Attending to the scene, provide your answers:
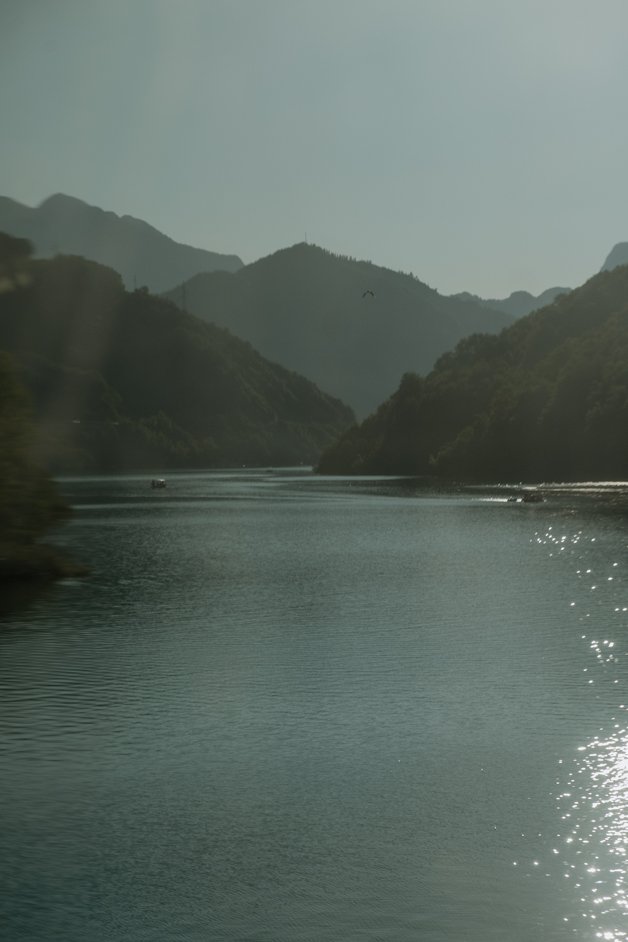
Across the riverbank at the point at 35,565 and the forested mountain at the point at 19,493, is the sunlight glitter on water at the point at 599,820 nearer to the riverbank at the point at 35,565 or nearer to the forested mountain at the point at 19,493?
the forested mountain at the point at 19,493

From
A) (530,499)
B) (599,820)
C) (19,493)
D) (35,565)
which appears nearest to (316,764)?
(599,820)

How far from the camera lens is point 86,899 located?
47.3 feet

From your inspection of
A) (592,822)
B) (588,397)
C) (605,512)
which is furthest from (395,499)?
(592,822)

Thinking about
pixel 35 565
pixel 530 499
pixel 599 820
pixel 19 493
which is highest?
pixel 19 493

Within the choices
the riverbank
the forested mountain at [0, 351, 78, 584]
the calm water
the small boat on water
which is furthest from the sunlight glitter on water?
the small boat on water

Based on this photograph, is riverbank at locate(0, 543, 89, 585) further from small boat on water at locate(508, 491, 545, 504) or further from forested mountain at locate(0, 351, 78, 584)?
small boat on water at locate(508, 491, 545, 504)

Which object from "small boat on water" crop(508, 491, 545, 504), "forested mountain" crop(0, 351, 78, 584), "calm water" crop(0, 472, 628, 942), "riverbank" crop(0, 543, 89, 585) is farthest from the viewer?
"small boat on water" crop(508, 491, 545, 504)

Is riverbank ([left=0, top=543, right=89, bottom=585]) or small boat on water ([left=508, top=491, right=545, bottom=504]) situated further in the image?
small boat on water ([left=508, top=491, right=545, bottom=504])

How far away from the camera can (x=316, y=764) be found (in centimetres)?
2041

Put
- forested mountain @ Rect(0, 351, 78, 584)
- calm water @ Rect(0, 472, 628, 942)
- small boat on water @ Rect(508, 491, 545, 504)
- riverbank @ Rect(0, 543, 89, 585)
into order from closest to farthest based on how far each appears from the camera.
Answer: calm water @ Rect(0, 472, 628, 942) < forested mountain @ Rect(0, 351, 78, 584) < riverbank @ Rect(0, 543, 89, 585) < small boat on water @ Rect(508, 491, 545, 504)

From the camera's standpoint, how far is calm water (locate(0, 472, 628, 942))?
46.3 feet

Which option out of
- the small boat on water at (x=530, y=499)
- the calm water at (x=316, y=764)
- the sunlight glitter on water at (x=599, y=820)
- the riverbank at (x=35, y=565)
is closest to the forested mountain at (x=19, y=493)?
the riverbank at (x=35, y=565)

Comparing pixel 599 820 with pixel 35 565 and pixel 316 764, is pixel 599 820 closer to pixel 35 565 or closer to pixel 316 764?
pixel 316 764

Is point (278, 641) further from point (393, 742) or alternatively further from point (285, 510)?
point (285, 510)
